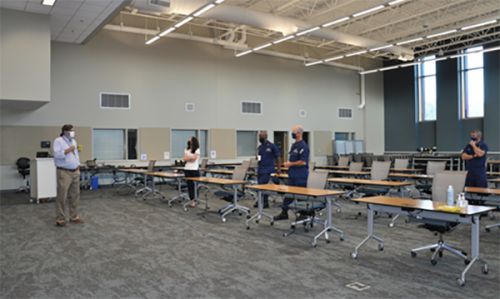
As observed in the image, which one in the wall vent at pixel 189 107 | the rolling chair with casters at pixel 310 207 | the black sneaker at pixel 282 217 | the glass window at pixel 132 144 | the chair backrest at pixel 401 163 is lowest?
the black sneaker at pixel 282 217

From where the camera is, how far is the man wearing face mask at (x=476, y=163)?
21.1 feet

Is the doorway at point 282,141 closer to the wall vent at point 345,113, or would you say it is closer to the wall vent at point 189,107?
the wall vent at point 345,113

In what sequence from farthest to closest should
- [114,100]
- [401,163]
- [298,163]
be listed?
[114,100], [401,163], [298,163]

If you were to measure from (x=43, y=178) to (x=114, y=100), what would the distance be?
4.48 meters

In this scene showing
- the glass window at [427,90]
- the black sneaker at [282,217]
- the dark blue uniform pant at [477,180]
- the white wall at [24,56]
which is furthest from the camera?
the glass window at [427,90]

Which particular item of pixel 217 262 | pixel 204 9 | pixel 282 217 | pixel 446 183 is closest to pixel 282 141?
pixel 204 9

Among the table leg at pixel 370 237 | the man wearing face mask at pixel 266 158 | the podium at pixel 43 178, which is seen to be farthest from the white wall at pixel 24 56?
the table leg at pixel 370 237

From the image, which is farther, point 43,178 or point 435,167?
point 43,178

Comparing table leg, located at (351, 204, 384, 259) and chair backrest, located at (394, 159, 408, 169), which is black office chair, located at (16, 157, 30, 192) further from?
chair backrest, located at (394, 159, 408, 169)

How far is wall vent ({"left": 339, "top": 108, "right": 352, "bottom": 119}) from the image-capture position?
18.1 m

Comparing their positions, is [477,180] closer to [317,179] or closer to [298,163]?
[317,179]

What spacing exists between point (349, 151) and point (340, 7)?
7.61m

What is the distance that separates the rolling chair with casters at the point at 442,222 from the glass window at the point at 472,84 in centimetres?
1329

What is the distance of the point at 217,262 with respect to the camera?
14.1ft
